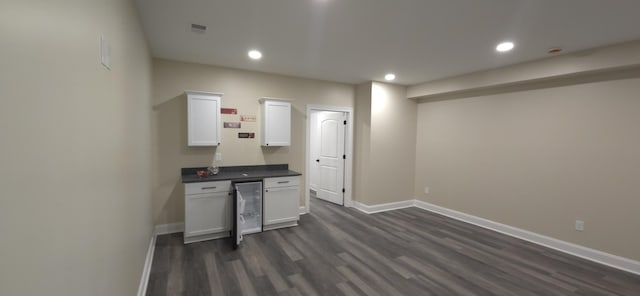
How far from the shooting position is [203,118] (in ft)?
12.4

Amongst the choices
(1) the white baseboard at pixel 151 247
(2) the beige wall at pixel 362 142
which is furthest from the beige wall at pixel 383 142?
(1) the white baseboard at pixel 151 247

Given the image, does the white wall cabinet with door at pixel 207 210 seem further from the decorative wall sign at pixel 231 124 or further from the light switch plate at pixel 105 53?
the light switch plate at pixel 105 53

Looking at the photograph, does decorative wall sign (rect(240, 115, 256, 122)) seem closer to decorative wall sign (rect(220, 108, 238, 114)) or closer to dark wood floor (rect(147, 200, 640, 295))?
decorative wall sign (rect(220, 108, 238, 114))

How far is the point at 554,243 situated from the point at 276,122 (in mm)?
4393

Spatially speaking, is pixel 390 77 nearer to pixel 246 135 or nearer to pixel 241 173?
pixel 246 135

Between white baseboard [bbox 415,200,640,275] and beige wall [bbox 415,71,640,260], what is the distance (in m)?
0.07

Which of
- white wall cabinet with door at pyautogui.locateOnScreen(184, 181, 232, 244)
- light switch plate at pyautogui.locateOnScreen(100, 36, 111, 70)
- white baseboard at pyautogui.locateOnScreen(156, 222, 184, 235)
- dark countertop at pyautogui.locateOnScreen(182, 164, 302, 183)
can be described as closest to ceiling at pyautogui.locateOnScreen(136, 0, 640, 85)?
light switch plate at pyautogui.locateOnScreen(100, 36, 111, 70)

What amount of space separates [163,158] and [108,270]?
279 centimetres

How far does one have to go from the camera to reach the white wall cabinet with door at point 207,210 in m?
3.47

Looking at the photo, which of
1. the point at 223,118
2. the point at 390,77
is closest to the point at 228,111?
the point at 223,118

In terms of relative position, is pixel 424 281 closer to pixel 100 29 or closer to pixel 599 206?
pixel 599 206

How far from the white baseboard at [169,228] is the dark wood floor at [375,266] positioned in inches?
5.3

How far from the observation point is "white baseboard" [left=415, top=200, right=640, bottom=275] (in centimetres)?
305

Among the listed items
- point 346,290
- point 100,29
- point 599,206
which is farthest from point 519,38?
point 100,29
